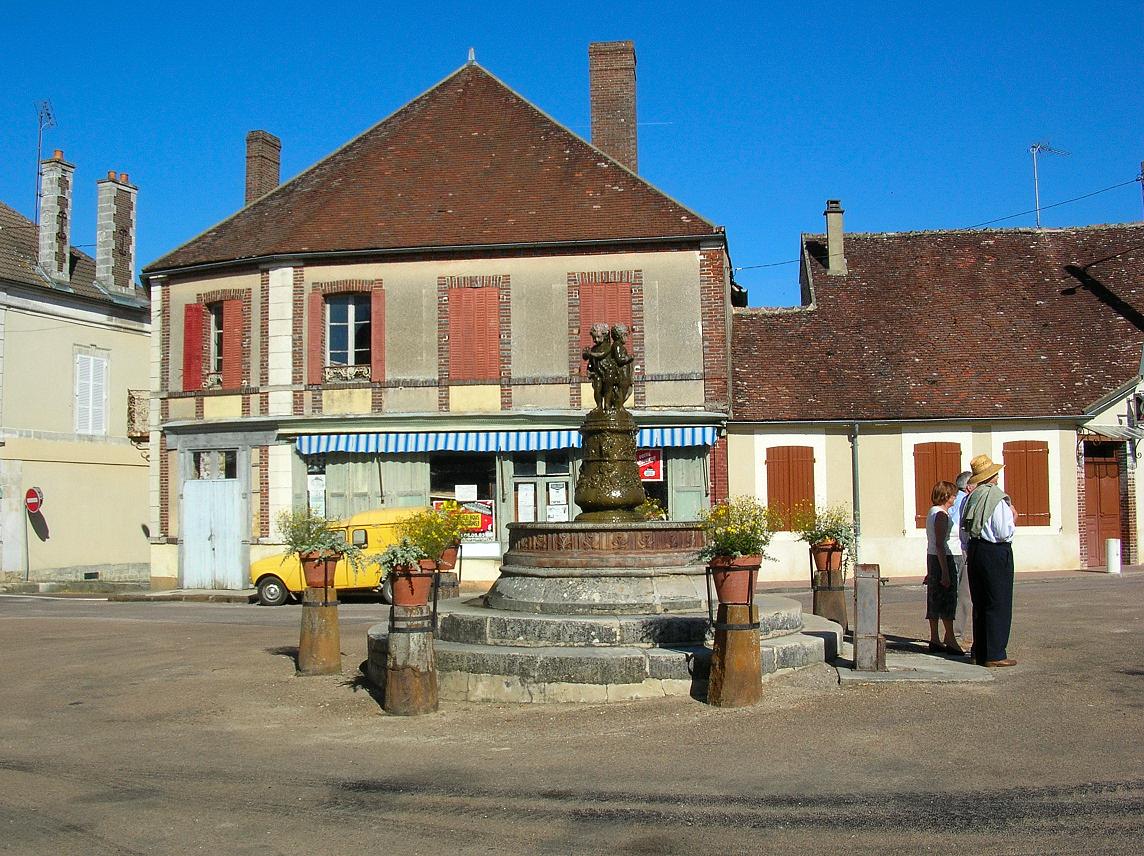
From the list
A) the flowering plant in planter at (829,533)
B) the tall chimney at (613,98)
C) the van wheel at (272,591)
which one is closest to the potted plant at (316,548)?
the flowering plant in planter at (829,533)

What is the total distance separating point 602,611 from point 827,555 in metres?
3.43

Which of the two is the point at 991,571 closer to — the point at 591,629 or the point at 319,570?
the point at 591,629

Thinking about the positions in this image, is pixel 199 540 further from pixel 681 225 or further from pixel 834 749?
pixel 834 749

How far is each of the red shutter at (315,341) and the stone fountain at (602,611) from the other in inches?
477

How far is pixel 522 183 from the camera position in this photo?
946 inches

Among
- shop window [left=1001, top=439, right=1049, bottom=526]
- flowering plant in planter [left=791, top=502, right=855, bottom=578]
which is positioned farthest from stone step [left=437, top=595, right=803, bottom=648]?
shop window [left=1001, top=439, right=1049, bottom=526]

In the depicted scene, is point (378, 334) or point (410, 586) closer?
point (410, 586)

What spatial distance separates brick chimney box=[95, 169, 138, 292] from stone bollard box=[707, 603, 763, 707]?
24962 millimetres

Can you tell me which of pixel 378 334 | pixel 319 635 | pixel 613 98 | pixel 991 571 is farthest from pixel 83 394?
pixel 991 571

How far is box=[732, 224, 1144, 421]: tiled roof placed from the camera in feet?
75.9

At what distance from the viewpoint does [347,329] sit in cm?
2367

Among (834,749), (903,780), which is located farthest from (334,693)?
(903,780)

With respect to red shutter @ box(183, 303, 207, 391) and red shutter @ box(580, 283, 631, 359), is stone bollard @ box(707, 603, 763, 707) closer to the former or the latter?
red shutter @ box(580, 283, 631, 359)

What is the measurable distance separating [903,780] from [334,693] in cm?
542
